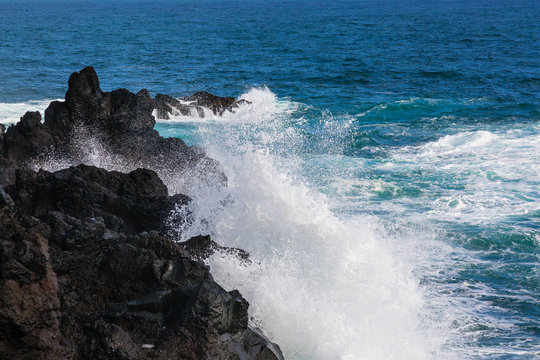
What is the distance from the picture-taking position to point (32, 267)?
622cm

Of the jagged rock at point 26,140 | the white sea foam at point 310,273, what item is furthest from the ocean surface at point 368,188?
the jagged rock at point 26,140

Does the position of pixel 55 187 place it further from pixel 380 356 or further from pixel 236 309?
pixel 380 356

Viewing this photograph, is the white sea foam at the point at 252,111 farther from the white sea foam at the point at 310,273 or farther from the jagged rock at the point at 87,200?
the jagged rock at the point at 87,200

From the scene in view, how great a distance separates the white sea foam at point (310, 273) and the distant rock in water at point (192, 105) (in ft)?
39.8

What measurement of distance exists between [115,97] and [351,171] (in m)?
6.91

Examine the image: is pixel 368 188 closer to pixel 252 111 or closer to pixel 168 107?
pixel 168 107

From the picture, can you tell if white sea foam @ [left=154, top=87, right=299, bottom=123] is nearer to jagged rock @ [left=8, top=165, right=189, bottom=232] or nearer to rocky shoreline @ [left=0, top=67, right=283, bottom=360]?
jagged rock @ [left=8, top=165, right=189, bottom=232]

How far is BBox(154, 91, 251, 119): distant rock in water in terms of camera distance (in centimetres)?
2508

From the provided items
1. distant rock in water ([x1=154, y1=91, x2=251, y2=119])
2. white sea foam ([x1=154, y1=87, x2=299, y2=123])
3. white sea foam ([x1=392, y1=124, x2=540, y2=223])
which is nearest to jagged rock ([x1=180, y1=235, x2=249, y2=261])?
white sea foam ([x1=392, y1=124, x2=540, y2=223])

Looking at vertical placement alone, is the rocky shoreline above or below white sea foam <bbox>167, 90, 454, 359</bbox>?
above

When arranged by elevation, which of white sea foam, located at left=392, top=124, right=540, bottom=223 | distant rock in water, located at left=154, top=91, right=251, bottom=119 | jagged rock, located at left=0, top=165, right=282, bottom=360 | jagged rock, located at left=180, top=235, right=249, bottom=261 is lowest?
white sea foam, located at left=392, top=124, right=540, bottom=223

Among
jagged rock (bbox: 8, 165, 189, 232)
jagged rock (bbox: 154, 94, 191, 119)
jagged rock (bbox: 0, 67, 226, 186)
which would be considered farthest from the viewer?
jagged rock (bbox: 154, 94, 191, 119)

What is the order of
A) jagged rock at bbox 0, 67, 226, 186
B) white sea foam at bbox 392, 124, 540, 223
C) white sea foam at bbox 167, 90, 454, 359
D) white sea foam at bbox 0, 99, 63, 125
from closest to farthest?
white sea foam at bbox 167, 90, 454, 359
jagged rock at bbox 0, 67, 226, 186
white sea foam at bbox 392, 124, 540, 223
white sea foam at bbox 0, 99, 63, 125

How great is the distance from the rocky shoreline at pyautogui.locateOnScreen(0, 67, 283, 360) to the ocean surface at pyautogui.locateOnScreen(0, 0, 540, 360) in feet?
3.97
